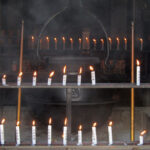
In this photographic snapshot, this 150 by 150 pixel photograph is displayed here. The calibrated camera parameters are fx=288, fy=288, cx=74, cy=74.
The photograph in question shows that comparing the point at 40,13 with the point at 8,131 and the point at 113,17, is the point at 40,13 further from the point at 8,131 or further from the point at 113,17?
the point at 8,131

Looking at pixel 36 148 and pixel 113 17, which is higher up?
pixel 113 17

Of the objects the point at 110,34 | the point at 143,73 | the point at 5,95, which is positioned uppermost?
the point at 110,34

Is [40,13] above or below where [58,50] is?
above

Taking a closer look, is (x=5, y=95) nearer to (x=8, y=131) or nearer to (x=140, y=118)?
(x=8, y=131)

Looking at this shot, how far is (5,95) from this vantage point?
16.5 feet

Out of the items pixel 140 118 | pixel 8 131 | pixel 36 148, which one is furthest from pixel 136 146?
pixel 140 118

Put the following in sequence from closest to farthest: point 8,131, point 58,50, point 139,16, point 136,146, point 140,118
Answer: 1. point 136,146
2. point 8,131
3. point 140,118
4. point 58,50
5. point 139,16

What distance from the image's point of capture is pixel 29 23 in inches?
198

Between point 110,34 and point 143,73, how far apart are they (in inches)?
34.7

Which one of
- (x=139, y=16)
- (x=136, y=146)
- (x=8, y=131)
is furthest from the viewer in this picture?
(x=139, y=16)

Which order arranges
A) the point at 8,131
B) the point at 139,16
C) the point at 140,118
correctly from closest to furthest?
the point at 8,131 < the point at 140,118 < the point at 139,16

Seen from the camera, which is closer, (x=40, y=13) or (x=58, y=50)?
(x=58, y=50)

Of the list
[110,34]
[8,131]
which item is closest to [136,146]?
[8,131]

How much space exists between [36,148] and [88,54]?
2.60 meters
